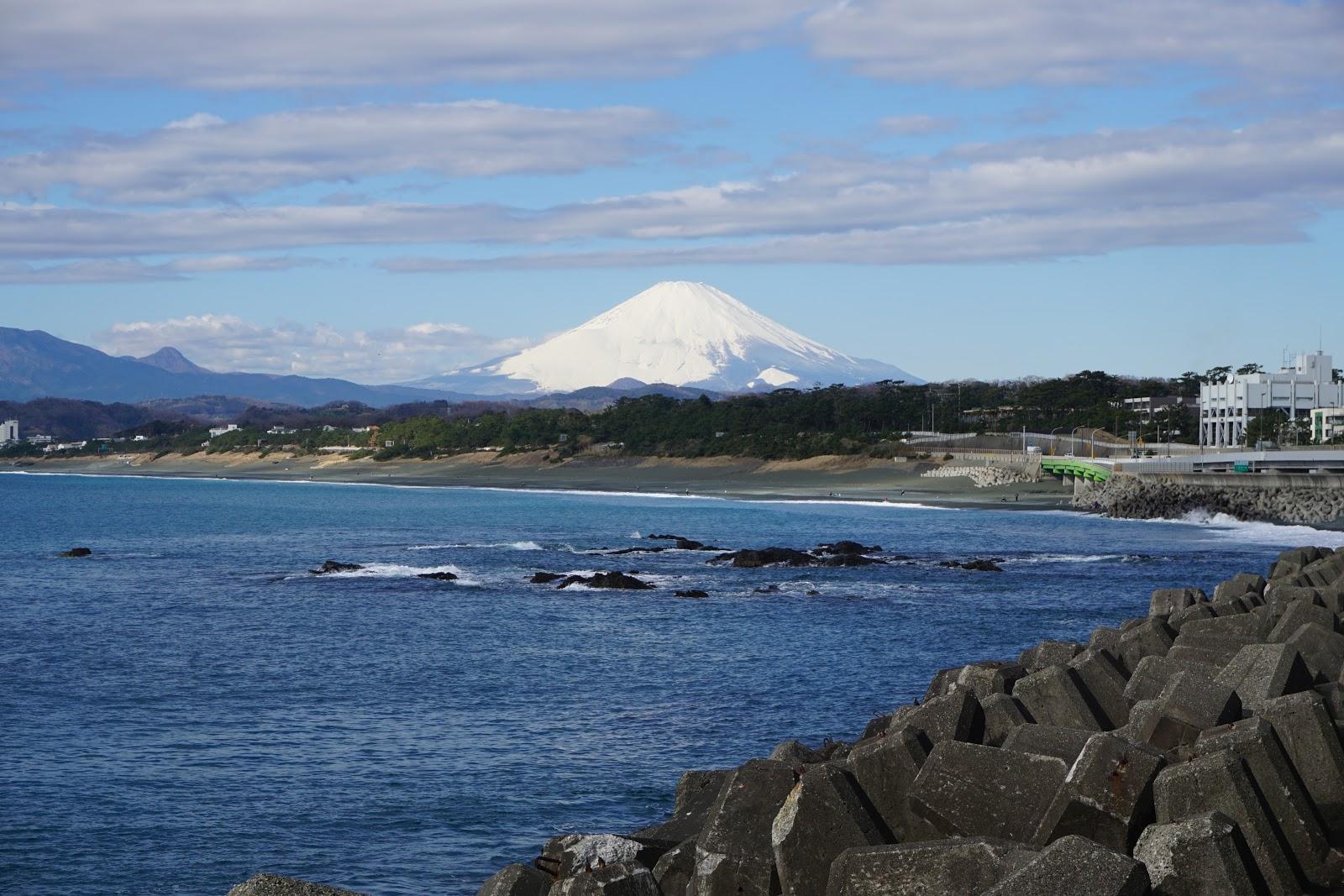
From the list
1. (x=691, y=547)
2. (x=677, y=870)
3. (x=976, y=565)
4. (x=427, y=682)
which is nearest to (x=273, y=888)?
(x=677, y=870)

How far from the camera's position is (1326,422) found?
106 m

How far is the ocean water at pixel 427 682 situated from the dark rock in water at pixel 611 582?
0.76 m

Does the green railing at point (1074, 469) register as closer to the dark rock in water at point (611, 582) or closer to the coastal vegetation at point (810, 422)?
the coastal vegetation at point (810, 422)

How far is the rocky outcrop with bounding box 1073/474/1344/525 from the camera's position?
61156 millimetres

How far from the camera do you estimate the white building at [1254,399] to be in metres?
110

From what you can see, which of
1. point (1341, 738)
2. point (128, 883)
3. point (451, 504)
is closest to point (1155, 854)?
point (1341, 738)

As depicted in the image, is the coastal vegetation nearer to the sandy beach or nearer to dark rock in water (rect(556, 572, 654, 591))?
the sandy beach

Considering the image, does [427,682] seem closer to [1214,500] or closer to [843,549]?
[843,549]

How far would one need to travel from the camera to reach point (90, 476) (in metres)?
185

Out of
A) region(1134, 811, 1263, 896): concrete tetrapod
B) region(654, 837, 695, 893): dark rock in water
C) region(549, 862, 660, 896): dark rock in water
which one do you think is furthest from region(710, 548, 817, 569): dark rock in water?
region(1134, 811, 1263, 896): concrete tetrapod

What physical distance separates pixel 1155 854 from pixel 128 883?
9009 millimetres

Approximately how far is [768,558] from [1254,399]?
→ 7610cm

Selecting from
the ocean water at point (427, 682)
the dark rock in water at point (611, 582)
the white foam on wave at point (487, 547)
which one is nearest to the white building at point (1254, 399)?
the ocean water at point (427, 682)

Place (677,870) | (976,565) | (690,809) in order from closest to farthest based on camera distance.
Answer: (677,870), (690,809), (976,565)
